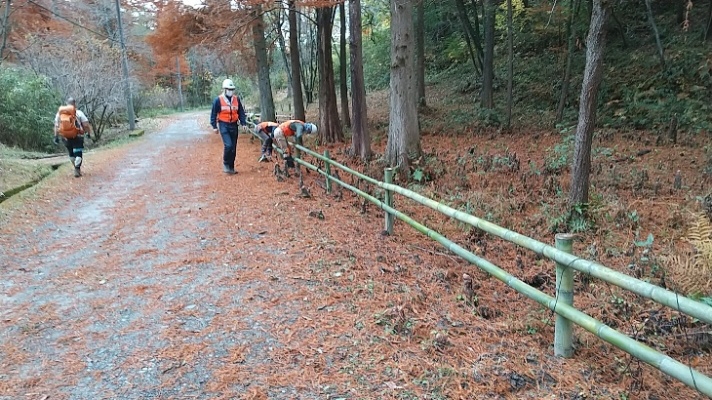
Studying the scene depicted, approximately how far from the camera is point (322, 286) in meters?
4.75

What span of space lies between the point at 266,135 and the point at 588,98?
786cm

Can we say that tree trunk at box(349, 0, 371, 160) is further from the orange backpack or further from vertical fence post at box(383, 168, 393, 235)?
the orange backpack

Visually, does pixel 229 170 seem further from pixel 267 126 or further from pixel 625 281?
pixel 625 281

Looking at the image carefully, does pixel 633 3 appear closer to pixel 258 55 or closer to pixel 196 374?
pixel 258 55

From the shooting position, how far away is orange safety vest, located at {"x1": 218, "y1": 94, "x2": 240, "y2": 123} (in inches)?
410

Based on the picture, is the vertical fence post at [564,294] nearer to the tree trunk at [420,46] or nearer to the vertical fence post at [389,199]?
the vertical fence post at [389,199]

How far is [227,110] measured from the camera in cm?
1045

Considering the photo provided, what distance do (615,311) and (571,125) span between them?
10.4 meters

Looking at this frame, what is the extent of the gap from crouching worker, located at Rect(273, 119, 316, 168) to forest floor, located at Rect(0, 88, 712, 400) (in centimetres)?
117

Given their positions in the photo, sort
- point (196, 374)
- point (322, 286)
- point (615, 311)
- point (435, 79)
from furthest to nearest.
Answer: point (435, 79), point (322, 286), point (615, 311), point (196, 374)

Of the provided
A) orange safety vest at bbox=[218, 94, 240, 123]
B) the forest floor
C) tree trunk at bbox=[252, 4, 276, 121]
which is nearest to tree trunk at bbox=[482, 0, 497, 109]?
the forest floor

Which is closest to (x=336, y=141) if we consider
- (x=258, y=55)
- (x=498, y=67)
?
(x=258, y=55)

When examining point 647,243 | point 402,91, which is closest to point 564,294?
point 647,243

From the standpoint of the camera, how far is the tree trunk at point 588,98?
5.75m
